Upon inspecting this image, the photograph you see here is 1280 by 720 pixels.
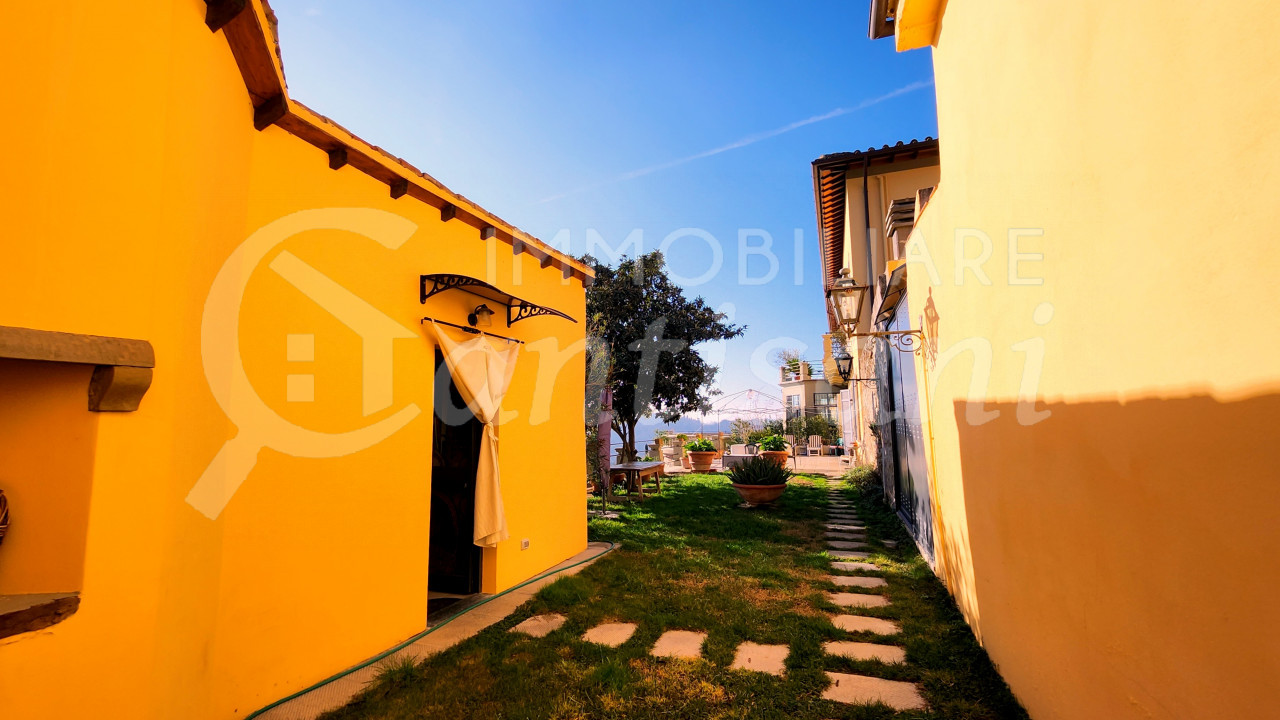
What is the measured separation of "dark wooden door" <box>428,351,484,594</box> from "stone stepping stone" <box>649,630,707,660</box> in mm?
1983

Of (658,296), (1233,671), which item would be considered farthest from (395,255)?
(658,296)

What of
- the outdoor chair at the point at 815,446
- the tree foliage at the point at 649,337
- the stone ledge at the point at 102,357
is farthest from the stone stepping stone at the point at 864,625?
the outdoor chair at the point at 815,446

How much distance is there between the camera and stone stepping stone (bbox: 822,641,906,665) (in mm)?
3270

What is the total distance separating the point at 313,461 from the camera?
3.07 meters

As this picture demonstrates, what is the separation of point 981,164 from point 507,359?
3823 mm

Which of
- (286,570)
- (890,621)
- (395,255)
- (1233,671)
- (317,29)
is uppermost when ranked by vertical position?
(317,29)

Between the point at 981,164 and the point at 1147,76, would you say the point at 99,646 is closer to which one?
the point at 1147,76

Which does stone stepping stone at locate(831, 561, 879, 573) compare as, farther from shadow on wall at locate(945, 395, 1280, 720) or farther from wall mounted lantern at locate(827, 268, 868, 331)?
shadow on wall at locate(945, 395, 1280, 720)

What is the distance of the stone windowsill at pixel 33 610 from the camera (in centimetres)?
131

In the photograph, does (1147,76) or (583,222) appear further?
(583,222)

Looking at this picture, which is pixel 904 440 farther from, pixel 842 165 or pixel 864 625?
pixel 842 165

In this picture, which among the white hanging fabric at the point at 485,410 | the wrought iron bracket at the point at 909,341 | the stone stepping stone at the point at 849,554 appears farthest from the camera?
the stone stepping stone at the point at 849,554

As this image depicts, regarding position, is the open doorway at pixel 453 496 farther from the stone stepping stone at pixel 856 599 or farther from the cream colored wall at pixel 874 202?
the cream colored wall at pixel 874 202

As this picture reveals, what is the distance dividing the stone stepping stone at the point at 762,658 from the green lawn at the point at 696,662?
0.21ft
